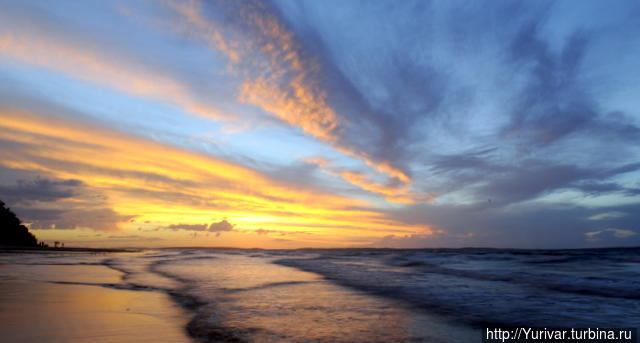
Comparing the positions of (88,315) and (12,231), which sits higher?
(88,315)

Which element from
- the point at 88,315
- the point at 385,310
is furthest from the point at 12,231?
the point at 385,310

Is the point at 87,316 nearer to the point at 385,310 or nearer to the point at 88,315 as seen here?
the point at 88,315

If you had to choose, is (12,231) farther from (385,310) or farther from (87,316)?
(385,310)

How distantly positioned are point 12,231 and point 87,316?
7836cm

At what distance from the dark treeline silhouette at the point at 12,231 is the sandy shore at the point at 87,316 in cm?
7011

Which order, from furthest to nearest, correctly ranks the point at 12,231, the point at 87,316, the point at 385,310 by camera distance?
the point at 12,231
the point at 385,310
the point at 87,316

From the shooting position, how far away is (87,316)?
7109mm

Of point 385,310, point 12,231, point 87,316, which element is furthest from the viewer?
point 12,231

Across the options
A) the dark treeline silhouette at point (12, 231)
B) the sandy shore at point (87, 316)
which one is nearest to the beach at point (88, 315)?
the sandy shore at point (87, 316)

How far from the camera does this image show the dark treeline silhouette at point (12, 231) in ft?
206

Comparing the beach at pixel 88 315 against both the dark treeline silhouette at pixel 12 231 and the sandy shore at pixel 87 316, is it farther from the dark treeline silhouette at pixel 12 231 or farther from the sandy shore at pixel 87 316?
the dark treeline silhouette at pixel 12 231

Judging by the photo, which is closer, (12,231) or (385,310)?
(385,310)

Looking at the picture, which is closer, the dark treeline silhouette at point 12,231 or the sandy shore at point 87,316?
the sandy shore at point 87,316

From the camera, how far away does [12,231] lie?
65188mm
